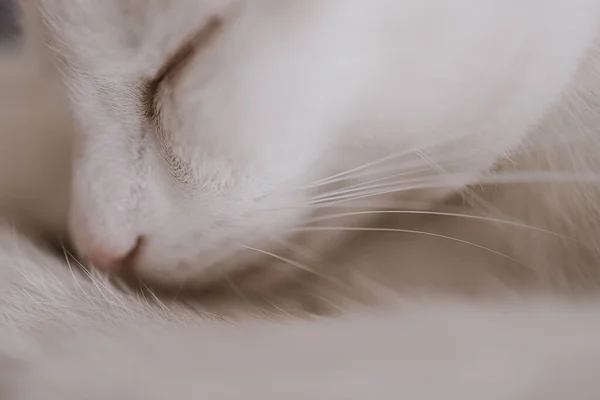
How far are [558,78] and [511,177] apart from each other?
4.0 inches

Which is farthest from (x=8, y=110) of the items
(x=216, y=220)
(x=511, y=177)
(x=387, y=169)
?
(x=511, y=177)

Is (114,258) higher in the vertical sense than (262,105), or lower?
lower

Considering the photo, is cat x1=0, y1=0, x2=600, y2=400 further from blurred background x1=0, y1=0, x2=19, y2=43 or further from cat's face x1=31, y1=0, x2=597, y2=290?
blurred background x1=0, y1=0, x2=19, y2=43

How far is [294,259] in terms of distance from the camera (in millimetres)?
682

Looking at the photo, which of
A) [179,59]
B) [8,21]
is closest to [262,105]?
[179,59]

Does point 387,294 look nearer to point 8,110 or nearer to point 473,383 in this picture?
point 473,383

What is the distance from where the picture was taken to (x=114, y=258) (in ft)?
2.15

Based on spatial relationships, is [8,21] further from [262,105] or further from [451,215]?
[451,215]

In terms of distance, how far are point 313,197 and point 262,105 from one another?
108 mm

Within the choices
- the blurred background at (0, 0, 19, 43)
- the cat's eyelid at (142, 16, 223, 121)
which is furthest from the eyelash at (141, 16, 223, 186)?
the blurred background at (0, 0, 19, 43)

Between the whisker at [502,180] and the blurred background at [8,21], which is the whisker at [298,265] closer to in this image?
the whisker at [502,180]

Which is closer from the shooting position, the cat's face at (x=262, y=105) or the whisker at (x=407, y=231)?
the cat's face at (x=262, y=105)

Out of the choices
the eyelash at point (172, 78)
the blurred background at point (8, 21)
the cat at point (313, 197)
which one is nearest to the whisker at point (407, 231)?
the cat at point (313, 197)

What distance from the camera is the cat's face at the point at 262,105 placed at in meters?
0.56
